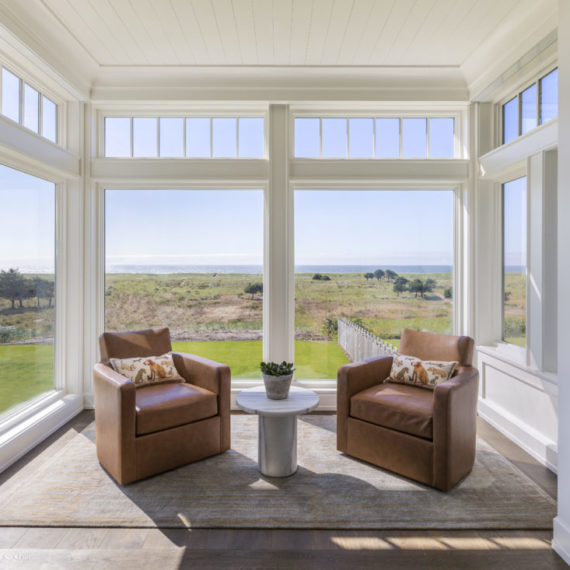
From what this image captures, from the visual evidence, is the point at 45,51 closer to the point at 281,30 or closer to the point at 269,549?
the point at 281,30

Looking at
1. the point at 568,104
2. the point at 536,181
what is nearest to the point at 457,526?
the point at 568,104

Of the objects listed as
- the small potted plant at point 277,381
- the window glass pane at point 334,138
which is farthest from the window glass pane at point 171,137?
the small potted plant at point 277,381

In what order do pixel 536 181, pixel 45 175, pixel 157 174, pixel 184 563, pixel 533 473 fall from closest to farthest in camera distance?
pixel 184 563
pixel 533 473
pixel 536 181
pixel 45 175
pixel 157 174

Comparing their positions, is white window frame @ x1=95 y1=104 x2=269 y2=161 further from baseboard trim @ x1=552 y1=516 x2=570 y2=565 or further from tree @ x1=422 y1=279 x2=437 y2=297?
baseboard trim @ x1=552 y1=516 x2=570 y2=565

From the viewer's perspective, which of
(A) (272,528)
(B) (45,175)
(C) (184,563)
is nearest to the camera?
(C) (184,563)

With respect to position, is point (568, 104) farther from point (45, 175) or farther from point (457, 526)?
point (45, 175)

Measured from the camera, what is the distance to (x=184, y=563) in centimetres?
178

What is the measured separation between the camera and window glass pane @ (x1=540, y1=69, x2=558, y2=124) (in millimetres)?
2811

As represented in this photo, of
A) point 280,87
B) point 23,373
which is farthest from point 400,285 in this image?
point 23,373

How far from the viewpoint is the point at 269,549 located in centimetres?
188

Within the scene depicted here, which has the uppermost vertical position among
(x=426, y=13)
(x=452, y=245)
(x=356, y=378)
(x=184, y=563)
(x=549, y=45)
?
(x=426, y=13)

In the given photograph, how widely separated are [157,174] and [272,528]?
3.17 m

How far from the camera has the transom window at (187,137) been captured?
380 centimetres

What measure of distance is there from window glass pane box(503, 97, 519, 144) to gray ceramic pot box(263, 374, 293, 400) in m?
2.92
